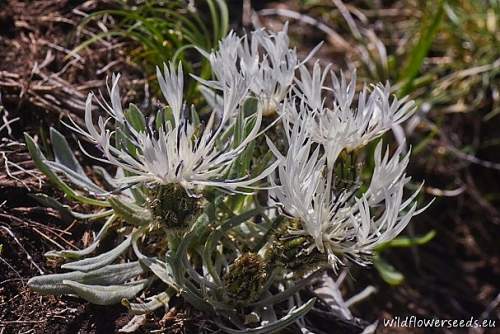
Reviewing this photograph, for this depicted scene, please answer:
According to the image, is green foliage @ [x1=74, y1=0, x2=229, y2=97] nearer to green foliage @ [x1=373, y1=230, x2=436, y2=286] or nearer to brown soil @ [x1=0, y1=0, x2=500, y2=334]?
brown soil @ [x1=0, y1=0, x2=500, y2=334]

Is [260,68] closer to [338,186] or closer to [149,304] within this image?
[338,186]

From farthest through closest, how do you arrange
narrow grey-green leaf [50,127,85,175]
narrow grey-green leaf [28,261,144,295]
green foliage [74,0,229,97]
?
green foliage [74,0,229,97], narrow grey-green leaf [50,127,85,175], narrow grey-green leaf [28,261,144,295]

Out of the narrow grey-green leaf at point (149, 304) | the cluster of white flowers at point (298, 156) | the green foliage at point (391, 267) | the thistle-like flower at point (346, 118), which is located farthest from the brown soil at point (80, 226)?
the thistle-like flower at point (346, 118)

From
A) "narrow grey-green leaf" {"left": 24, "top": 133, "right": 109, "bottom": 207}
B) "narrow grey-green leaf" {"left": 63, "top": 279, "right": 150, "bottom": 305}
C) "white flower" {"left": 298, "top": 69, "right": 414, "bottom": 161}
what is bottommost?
"narrow grey-green leaf" {"left": 63, "top": 279, "right": 150, "bottom": 305}

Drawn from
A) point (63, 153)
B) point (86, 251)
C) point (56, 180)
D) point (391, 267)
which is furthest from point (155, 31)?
point (391, 267)

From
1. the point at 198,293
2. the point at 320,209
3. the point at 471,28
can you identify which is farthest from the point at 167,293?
the point at 471,28

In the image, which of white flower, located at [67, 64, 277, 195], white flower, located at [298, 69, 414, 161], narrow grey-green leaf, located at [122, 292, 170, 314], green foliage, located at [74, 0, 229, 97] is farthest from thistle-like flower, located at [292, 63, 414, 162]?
green foliage, located at [74, 0, 229, 97]

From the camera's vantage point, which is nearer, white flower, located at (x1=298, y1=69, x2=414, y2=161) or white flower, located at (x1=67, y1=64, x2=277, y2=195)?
white flower, located at (x1=67, y1=64, x2=277, y2=195)

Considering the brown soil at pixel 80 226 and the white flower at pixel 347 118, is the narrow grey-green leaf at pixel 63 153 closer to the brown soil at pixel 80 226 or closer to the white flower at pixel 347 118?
the brown soil at pixel 80 226
